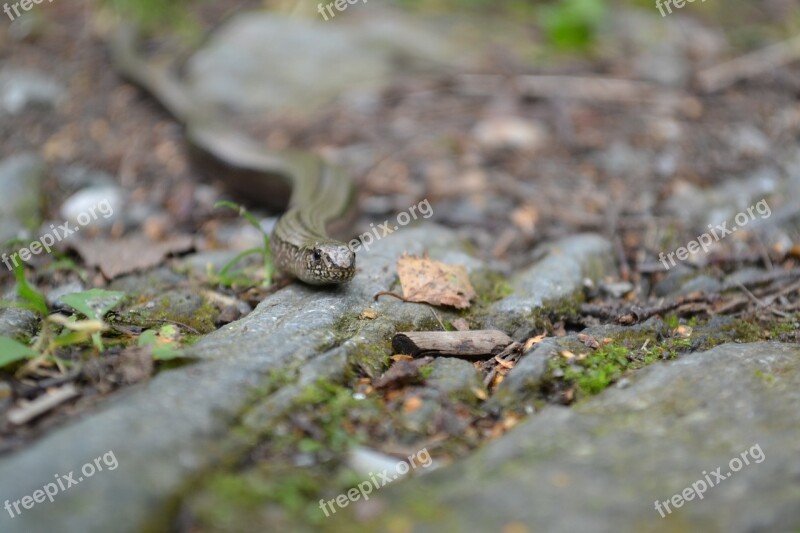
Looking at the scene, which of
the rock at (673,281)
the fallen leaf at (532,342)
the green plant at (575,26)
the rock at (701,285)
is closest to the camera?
the fallen leaf at (532,342)

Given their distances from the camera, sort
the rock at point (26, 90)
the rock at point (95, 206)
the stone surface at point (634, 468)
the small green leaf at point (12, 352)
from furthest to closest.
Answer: the rock at point (26, 90) → the rock at point (95, 206) → the small green leaf at point (12, 352) → the stone surface at point (634, 468)

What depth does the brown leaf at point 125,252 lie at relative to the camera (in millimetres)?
4242

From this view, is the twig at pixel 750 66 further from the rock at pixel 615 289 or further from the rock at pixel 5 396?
the rock at pixel 5 396

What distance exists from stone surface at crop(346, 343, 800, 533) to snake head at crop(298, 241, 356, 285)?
1402mm

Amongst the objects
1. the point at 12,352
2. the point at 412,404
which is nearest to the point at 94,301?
the point at 12,352

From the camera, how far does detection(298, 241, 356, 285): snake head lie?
359 cm

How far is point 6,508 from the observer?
1942 millimetres

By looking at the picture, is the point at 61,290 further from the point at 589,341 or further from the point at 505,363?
the point at 589,341

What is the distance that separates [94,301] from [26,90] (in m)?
4.95

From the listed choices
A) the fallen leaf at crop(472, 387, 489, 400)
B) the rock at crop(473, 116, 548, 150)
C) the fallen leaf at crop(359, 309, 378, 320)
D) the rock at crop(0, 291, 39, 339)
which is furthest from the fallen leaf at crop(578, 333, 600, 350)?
the rock at crop(473, 116, 548, 150)

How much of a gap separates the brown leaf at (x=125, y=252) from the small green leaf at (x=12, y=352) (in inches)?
57.4

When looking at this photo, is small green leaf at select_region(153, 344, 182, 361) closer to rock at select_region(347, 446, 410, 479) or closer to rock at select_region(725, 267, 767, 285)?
rock at select_region(347, 446, 410, 479)

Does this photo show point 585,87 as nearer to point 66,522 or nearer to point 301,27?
point 301,27

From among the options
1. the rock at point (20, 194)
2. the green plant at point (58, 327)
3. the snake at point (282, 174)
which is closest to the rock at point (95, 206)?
the rock at point (20, 194)
